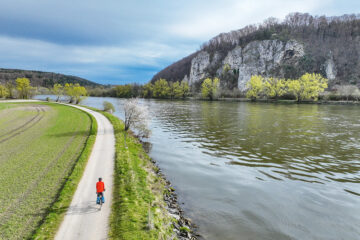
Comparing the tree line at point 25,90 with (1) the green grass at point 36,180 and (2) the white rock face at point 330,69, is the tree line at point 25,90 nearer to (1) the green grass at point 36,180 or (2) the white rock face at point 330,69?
(1) the green grass at point 36,180

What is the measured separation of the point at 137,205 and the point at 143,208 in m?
0.37

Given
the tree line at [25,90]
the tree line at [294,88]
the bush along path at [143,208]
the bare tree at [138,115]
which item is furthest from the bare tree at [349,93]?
the tree line at [25,90]

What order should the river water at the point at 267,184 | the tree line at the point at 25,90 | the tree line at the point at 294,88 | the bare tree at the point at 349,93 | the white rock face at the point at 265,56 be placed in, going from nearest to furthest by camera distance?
the river water at the point at 267,184
the tree line at the point at 25,90
the bare tree at the point at 349,93
the tree line at the point at 294,88
the white rock face at the point at 265,56

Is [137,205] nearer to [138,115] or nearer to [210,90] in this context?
[138,115]

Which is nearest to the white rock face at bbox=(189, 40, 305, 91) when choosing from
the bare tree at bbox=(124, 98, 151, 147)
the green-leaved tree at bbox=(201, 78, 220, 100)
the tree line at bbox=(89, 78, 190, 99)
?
the green-leaved tree at bbox=(201, 78, 220, 100)

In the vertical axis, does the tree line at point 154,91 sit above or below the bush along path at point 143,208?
above

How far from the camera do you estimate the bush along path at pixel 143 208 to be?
901cm

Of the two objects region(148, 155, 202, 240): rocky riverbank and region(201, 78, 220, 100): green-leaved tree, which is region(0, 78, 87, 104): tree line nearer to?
region(201, 78, 220, 100): green-leaved tree

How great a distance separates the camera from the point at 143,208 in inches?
428

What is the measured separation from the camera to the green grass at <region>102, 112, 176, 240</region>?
893cm

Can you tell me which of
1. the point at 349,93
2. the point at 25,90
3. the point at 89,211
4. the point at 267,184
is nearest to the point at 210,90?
the point at 349,93

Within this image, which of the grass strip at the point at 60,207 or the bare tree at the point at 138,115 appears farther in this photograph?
the bare tree at the point at 138,115

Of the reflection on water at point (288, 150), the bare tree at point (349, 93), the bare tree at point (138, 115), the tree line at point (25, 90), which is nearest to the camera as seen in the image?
the reflection on water at point (288, 150)

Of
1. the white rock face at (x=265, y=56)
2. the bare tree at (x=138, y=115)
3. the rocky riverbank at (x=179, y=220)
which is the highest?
the white rock face at (x=265, y=56)
